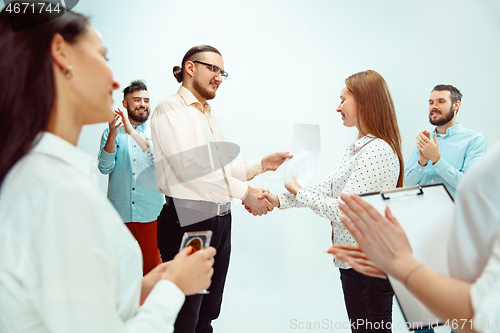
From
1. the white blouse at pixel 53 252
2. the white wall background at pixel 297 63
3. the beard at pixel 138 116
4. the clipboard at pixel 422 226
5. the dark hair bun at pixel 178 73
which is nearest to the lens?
the white blouse at pixel 53 252

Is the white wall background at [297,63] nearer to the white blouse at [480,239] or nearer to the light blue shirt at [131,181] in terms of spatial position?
the light blue shirt at [131,181]

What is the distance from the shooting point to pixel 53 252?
1.54ft

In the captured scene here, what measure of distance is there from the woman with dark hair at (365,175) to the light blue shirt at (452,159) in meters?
0.78

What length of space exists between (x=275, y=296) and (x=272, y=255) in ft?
1.16

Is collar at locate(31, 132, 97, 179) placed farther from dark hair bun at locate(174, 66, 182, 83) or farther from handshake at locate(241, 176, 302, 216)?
dark hair bun at locate(174, 66, 182, 83)

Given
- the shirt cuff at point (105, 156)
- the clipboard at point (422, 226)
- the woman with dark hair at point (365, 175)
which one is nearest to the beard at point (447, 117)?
the woman with dark hair at point (365, 175)

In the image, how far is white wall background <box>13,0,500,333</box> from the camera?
9.20ft

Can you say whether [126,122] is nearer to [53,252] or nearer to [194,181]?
[194,181]

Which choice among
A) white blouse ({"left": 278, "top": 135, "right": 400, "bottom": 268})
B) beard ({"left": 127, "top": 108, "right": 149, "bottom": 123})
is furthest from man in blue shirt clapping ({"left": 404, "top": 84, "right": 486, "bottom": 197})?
beard ({"left": 127, "top": 108, "right": 149, "bottom": 123})

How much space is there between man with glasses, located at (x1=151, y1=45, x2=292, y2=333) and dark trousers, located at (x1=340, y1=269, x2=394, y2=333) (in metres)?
0.73

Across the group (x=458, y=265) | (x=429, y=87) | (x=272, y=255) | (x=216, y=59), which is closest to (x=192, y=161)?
(x=216, y=59)

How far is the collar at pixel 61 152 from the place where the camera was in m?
0.54

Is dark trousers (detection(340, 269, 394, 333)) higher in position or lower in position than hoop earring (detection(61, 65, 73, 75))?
lower

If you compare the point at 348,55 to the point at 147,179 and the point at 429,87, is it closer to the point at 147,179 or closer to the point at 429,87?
the point at 429,87
